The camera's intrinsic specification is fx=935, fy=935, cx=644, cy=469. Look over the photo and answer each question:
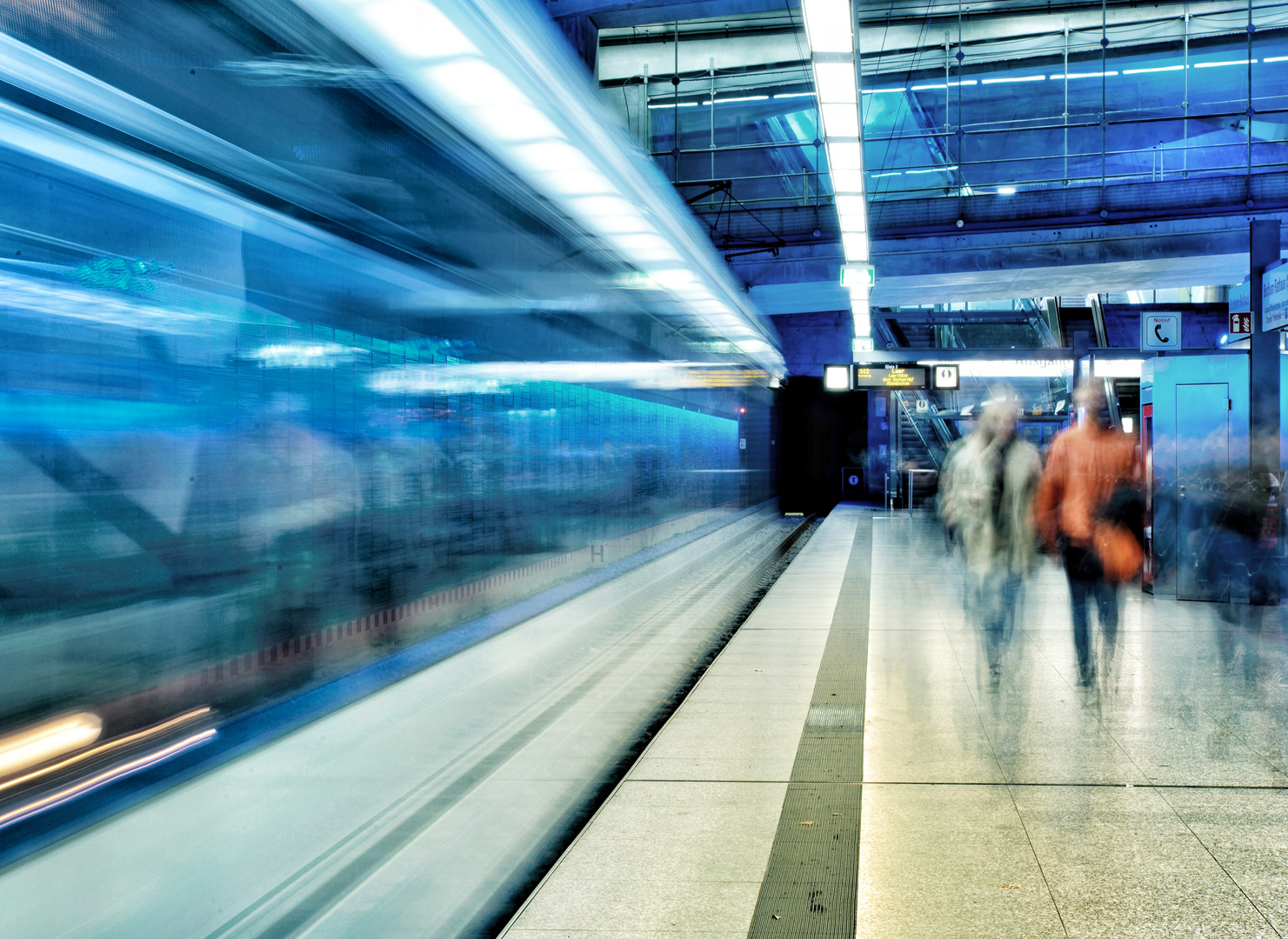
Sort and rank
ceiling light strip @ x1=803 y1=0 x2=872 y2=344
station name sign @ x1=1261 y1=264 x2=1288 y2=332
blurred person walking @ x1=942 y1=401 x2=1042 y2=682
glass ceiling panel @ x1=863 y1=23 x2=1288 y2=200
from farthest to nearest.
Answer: glass ceiling panel @ x1=863 y1=23 x2=1288 y2=200
station name sign @ x1=1261 y1=264 x2=1288 y2=332
blurred person walking @ x1=942 y1=401 x2=1042 y2=682
ceiling light strip @ x1=803 y1=0 x2=872 y2=344

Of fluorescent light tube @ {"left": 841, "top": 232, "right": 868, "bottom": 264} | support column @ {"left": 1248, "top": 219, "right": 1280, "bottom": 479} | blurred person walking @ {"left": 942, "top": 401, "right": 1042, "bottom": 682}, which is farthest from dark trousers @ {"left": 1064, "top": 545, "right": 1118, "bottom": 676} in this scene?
fluorescent light tube @ {"left": 841, "top": 232, "right": 868, "bottom": 264}

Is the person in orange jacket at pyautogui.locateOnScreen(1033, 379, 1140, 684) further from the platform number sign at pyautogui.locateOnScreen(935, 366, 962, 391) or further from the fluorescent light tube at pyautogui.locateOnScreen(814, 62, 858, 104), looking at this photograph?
the platform number sign at pyautogui.locateOnScreen(935, 366, 962, 391)

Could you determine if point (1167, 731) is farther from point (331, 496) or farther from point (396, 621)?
point (331, 496)

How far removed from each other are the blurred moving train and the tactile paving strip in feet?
4.49

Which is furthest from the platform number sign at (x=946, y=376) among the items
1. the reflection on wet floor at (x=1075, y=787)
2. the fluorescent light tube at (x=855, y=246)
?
the reflection on wet floor at (x=1075, y=787)

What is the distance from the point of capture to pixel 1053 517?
17.7ft

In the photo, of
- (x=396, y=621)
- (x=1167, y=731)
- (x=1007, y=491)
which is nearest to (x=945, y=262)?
(x=1007, y=491)

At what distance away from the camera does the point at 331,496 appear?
2627 millimetres

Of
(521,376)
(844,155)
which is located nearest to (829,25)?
(844,155)

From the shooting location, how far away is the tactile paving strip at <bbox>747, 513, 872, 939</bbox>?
2.55 metres

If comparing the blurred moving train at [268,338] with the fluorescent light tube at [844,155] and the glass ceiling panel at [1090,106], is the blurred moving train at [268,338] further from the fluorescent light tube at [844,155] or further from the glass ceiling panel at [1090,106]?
the glass ceiling panel at [1090,106]

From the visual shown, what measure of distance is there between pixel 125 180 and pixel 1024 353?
17.2 metres

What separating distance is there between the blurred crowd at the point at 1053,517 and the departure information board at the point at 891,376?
12470mm

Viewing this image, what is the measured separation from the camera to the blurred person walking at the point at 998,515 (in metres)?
5.51
